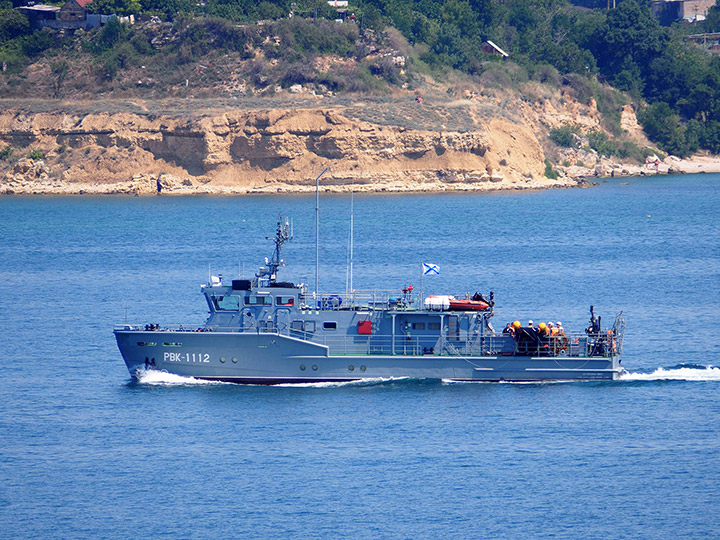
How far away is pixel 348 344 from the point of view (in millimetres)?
41406

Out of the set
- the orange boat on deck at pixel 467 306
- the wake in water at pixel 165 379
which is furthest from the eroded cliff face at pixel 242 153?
the orange boat on deck at pixel 467 306

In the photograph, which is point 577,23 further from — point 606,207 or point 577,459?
point 577,459

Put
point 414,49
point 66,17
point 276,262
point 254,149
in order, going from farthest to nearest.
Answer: point 414,49
point 66,17
point 254,149
point 276,262

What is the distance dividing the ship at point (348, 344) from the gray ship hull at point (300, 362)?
1.4 inches

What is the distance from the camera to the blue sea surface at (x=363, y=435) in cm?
3122

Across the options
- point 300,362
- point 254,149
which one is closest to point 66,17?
point 254,149

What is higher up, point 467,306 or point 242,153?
point 242,153

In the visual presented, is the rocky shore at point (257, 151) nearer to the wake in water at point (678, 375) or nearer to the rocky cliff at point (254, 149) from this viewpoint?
the rocky cliff at point (254, 149)

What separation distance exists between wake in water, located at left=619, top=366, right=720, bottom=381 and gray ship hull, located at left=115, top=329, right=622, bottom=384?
1411 mm

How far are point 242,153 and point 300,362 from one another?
3057 inches

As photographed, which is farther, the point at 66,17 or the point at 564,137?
the point at 564,137

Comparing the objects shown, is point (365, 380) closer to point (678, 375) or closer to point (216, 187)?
point (678, 375)

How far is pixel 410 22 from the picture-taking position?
141 meters

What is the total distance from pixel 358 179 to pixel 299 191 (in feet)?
19.2
